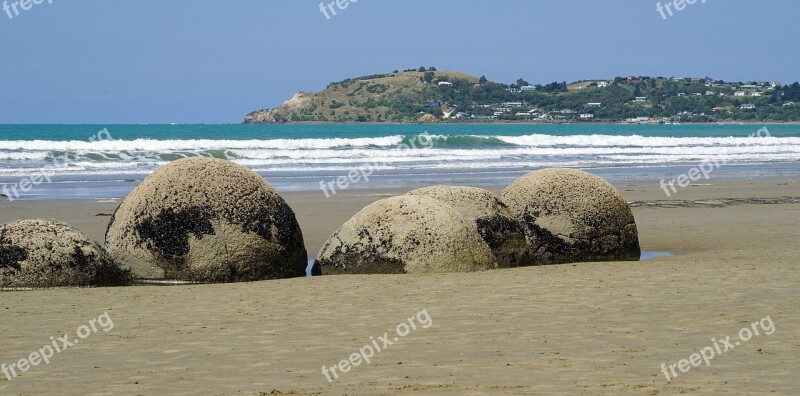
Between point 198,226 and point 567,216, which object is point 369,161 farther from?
point 198,226

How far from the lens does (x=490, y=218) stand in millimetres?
11742

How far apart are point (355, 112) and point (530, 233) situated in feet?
450

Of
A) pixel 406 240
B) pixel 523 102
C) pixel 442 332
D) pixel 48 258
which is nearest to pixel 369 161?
pixel 406 240

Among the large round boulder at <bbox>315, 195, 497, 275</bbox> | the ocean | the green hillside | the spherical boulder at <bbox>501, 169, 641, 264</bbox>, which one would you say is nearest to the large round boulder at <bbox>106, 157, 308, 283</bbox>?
the large round boulder at <bbox>315, 195, 497, 275</bbox>

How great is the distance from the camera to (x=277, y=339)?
7.72m

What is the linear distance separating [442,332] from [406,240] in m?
2.96

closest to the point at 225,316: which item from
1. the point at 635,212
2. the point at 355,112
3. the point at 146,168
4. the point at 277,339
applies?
the point at 277,339

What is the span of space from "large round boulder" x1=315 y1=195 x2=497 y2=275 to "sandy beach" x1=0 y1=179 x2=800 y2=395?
0.24 m

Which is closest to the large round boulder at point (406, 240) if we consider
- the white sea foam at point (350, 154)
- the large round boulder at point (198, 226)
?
the large round boulder at point (198, 226)

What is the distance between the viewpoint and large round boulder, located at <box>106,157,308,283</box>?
34.2 feet

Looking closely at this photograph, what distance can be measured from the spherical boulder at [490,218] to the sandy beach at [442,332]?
330 mm

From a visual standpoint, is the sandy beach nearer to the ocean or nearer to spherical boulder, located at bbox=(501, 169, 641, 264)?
spherical boulder, located at bbox=(501, 169, 641, 264)

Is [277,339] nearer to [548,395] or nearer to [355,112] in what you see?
[548,395]

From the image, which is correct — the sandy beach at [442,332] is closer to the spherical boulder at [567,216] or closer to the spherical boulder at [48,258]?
the spherical boulder at [48,258]
